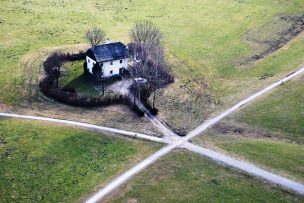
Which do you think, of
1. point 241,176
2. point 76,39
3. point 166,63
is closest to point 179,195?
point 241,176

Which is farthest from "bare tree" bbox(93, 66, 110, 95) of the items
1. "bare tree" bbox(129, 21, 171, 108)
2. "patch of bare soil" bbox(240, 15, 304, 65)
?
"patch of bare soil" bbox(240, 15, 304, 65)

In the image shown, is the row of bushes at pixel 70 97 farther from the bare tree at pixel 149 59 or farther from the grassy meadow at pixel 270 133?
the grassy meadow at pixel 270 133

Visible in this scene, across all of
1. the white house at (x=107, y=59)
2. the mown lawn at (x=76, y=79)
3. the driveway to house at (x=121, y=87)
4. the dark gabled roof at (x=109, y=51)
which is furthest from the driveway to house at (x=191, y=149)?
the dark gabled roof at (x=109, y=51)

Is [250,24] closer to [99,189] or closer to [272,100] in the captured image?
[272,100]

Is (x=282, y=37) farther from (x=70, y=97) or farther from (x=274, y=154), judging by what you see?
(x=70, y=97)

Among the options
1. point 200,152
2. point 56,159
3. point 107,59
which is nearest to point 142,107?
point 107,59
